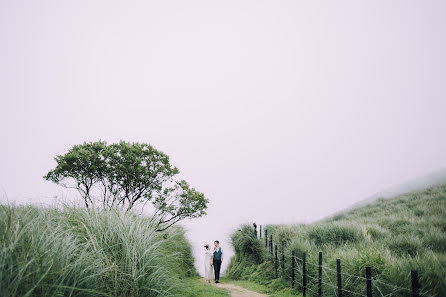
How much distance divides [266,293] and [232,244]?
6.50 m

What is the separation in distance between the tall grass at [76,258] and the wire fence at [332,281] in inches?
182

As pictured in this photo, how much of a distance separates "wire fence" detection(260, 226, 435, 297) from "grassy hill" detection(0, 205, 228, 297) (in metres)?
4.48

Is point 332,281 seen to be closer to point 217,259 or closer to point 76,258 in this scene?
point 217,259

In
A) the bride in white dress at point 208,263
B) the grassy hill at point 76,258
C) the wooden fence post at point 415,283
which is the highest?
the grassy hill at point 76,258

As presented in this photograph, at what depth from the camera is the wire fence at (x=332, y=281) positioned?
19.3 feet

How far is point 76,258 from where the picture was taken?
3.83 m

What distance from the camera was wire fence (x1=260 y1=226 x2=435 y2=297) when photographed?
5871mm

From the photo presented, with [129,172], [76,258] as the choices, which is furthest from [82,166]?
[76,258]

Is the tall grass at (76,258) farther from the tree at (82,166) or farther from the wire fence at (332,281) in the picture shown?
the tree at (82,166)

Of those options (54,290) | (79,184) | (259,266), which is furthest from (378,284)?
(79,184)

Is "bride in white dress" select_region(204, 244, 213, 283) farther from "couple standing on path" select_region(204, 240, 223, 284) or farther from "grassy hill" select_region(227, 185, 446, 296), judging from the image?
"grassy hill" select_region(227, 185, 446, 296)

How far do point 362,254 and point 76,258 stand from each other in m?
7.68

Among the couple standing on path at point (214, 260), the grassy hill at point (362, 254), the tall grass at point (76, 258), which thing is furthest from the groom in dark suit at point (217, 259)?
the tall grass at point (76, 258)

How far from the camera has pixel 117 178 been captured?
54.9 ft
